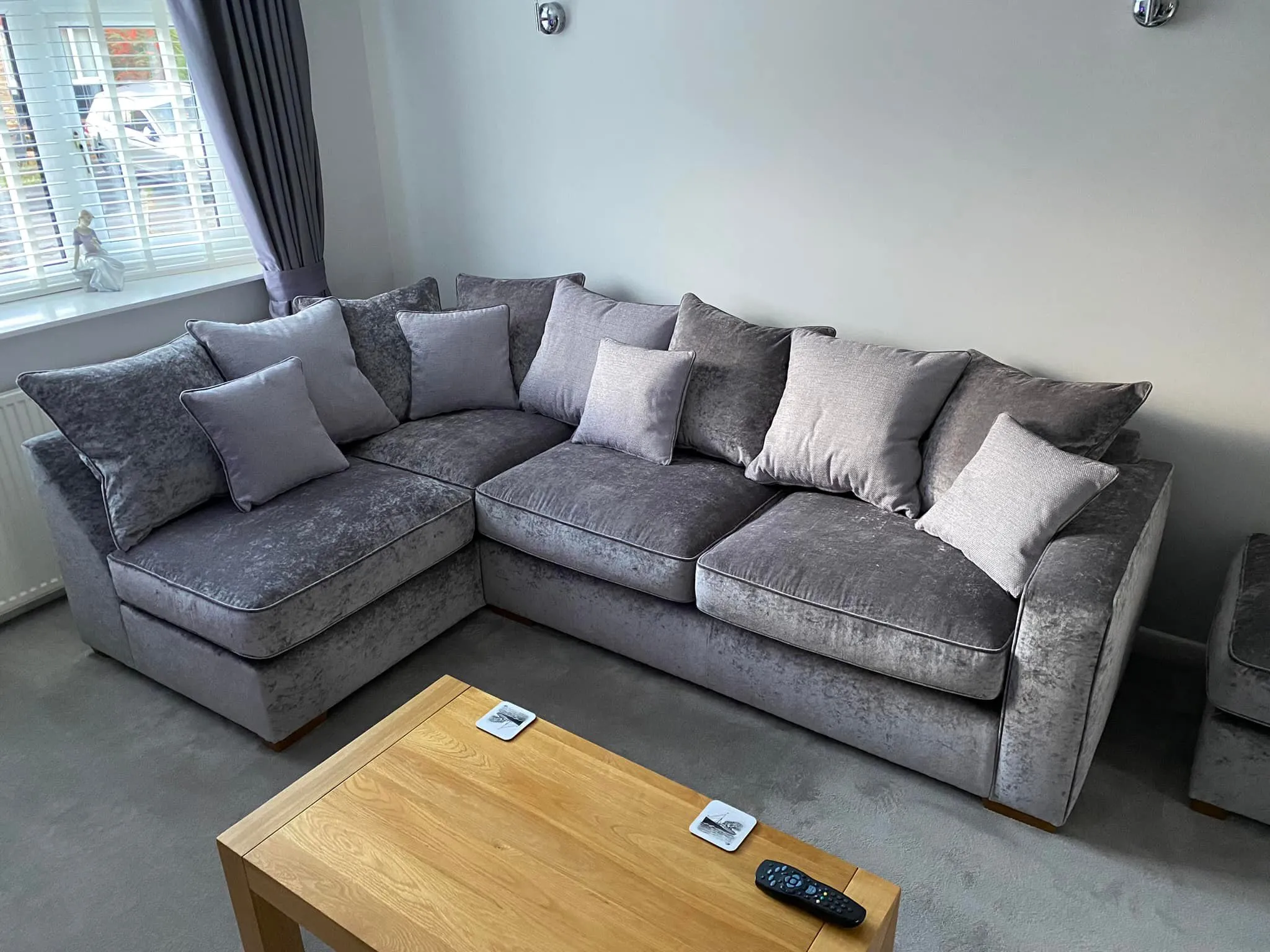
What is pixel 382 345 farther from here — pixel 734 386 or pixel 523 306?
pixel 734 386

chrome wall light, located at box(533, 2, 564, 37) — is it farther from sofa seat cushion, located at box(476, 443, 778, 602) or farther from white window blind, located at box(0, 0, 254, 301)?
sofa seat cushion, located at box(476, 443, 778, 602)

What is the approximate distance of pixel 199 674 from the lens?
8.59 feet

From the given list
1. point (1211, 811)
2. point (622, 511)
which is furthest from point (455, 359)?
point (1211, 811)

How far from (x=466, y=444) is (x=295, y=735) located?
1.09 metres

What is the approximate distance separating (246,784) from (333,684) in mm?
334

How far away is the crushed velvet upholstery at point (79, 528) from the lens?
2660mm

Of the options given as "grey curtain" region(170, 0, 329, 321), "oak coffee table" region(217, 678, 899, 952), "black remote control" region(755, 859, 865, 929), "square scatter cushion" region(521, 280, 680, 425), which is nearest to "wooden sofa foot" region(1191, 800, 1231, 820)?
"oak coffee table" region(217, 678, 899, 952)

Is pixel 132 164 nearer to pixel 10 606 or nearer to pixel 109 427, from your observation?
pixel 109 427

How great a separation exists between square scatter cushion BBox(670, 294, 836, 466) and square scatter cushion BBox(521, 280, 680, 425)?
0.66ft

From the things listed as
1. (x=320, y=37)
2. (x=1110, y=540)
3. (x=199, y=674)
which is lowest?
(x=199, y=674)

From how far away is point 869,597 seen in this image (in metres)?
2.29

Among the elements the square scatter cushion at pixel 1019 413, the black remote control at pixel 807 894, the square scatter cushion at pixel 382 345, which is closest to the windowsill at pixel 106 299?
the square scatter cushion at pixel 382 345

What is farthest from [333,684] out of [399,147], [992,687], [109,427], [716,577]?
[399,147]

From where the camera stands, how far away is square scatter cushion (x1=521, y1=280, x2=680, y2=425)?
3.27 m
